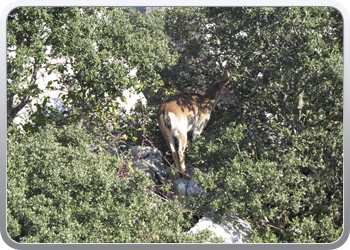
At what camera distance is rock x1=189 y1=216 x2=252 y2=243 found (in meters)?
7.54

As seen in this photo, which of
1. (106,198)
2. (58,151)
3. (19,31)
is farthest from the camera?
(19,31)

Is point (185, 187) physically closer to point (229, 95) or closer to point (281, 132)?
point (229, 95)

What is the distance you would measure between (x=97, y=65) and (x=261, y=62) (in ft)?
12.1

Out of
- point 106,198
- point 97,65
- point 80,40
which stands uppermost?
point 80,40

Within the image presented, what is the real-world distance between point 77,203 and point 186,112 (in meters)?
3.70

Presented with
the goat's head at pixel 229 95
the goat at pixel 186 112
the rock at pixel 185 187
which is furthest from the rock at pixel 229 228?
the goat's head at pixel 229 95

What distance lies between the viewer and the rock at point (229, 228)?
24.7 ft

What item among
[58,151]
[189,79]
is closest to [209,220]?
[58,151]

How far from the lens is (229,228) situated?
306 inches

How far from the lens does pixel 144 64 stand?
9109 mm

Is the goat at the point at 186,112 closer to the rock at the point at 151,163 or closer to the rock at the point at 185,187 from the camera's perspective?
the rock at the point at 185,187

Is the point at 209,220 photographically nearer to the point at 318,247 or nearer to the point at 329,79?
the point at 318,247

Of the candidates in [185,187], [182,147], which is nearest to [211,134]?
[182,147]

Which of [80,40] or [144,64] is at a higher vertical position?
[80,40]
